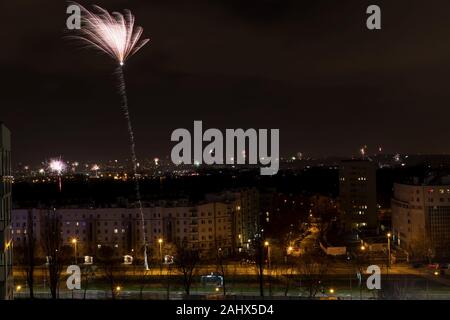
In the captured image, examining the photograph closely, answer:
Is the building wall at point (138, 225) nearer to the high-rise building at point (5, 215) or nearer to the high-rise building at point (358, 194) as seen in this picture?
the high-rise building at point (358, 194)

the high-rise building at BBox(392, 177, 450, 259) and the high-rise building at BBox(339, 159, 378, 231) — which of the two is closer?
the high-rise building at BBox(392, 177, 450, 259)

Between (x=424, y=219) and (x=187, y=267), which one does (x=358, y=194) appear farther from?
(x=187, y=267)

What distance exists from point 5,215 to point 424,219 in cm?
843

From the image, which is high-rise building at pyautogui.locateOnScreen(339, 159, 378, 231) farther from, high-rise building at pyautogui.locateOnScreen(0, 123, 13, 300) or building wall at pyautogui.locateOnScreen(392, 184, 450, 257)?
high-rise building at pyautogui.locateOnScreen(0, 123, 13, 300)

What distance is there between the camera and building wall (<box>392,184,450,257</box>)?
923cm

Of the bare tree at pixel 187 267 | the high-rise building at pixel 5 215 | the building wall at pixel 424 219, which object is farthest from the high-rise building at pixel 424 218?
the high-rise building at pixel 5 215

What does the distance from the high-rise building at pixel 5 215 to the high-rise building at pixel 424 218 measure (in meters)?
7.10

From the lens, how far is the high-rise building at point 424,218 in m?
9.23

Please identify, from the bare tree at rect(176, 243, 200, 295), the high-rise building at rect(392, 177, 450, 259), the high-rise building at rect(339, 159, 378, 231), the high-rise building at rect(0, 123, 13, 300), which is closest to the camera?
the high-rise building at rect(0, 123, 13, 300)

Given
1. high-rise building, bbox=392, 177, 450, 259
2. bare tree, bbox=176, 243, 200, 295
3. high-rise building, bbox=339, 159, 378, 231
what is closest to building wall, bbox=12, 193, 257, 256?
bare tree, bbox=176, 243, 200, 295

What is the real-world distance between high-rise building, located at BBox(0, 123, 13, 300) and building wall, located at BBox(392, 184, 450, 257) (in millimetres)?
7122
